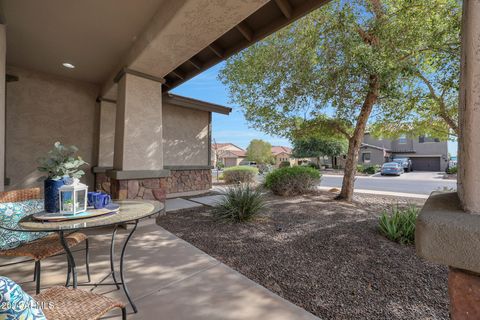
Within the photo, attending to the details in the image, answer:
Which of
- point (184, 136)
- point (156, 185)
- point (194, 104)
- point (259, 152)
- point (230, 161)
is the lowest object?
point (156, 185)

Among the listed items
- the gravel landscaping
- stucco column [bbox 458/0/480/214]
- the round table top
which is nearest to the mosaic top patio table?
the round table top

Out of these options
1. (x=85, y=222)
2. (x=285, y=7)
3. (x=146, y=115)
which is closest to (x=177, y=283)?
(x=85, y=222)

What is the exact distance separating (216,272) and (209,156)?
7.19 meters

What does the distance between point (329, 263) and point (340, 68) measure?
4.75 meters

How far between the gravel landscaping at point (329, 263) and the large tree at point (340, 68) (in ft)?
10.1

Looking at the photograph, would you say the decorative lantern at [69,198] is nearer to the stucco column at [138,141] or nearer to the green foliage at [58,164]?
the green foliage at [58,164]

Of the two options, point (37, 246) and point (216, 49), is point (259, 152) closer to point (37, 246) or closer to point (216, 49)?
point (216, 49)

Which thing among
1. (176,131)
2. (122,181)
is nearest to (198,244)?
(122,181)

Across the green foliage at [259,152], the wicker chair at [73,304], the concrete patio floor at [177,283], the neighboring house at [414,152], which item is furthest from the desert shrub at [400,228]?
the green foliage at [259,152]

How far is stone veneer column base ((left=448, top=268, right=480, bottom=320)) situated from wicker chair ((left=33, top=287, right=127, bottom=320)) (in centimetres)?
162

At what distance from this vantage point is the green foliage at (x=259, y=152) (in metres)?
31.1

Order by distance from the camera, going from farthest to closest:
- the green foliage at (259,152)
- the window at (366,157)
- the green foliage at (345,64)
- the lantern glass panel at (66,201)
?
the green foliage at (259,152)
the window at (366,157)
the green foliage at (345,64)
the lantern glass panel at (66,201)

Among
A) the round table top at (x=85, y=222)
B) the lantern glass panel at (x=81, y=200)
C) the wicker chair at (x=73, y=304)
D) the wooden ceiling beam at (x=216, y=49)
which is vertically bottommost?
the wicker chair at (x=73, y=304)

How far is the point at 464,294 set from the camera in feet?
2.85
